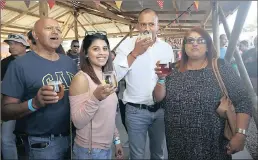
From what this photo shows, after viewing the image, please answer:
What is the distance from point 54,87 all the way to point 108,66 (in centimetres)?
49

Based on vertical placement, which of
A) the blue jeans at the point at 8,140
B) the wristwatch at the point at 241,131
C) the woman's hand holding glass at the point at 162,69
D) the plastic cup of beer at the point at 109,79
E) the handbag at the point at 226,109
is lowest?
the blue jeans at the point at 8,140

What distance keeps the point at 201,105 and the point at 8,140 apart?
2035 millimetres

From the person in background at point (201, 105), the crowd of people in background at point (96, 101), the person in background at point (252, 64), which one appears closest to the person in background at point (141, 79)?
the crowd of people in background at point (96, 101)

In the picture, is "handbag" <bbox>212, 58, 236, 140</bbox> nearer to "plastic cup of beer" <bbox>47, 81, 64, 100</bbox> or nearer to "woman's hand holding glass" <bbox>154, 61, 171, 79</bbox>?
"woman's hand holding glass" <bbox>154, 61, 171, 79</bbox>

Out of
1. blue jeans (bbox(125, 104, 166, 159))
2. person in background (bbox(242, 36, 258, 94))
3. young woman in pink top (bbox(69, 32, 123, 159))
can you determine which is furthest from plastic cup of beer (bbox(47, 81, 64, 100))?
A: person in background (bbox(242, 36, 258, 94))

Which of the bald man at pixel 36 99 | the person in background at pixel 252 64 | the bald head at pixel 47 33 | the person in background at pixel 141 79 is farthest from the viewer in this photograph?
the person in background at pixel 252 64

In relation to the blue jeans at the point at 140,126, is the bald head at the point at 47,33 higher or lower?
higher

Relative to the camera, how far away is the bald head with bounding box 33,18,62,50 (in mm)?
1532

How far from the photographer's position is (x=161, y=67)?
1620mm

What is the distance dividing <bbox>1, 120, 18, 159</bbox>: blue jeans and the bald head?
1.30 metres

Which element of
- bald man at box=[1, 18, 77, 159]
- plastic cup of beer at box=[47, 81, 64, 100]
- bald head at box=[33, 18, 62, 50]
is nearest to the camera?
plastic cup of beer at box=[47, 81, 64, 100]

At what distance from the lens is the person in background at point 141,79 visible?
77.2 inches

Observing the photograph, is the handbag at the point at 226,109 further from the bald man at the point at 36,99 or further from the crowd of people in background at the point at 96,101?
the bald man at the point at 36,99

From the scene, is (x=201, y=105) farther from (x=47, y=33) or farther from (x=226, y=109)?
(x=47, y=33)
